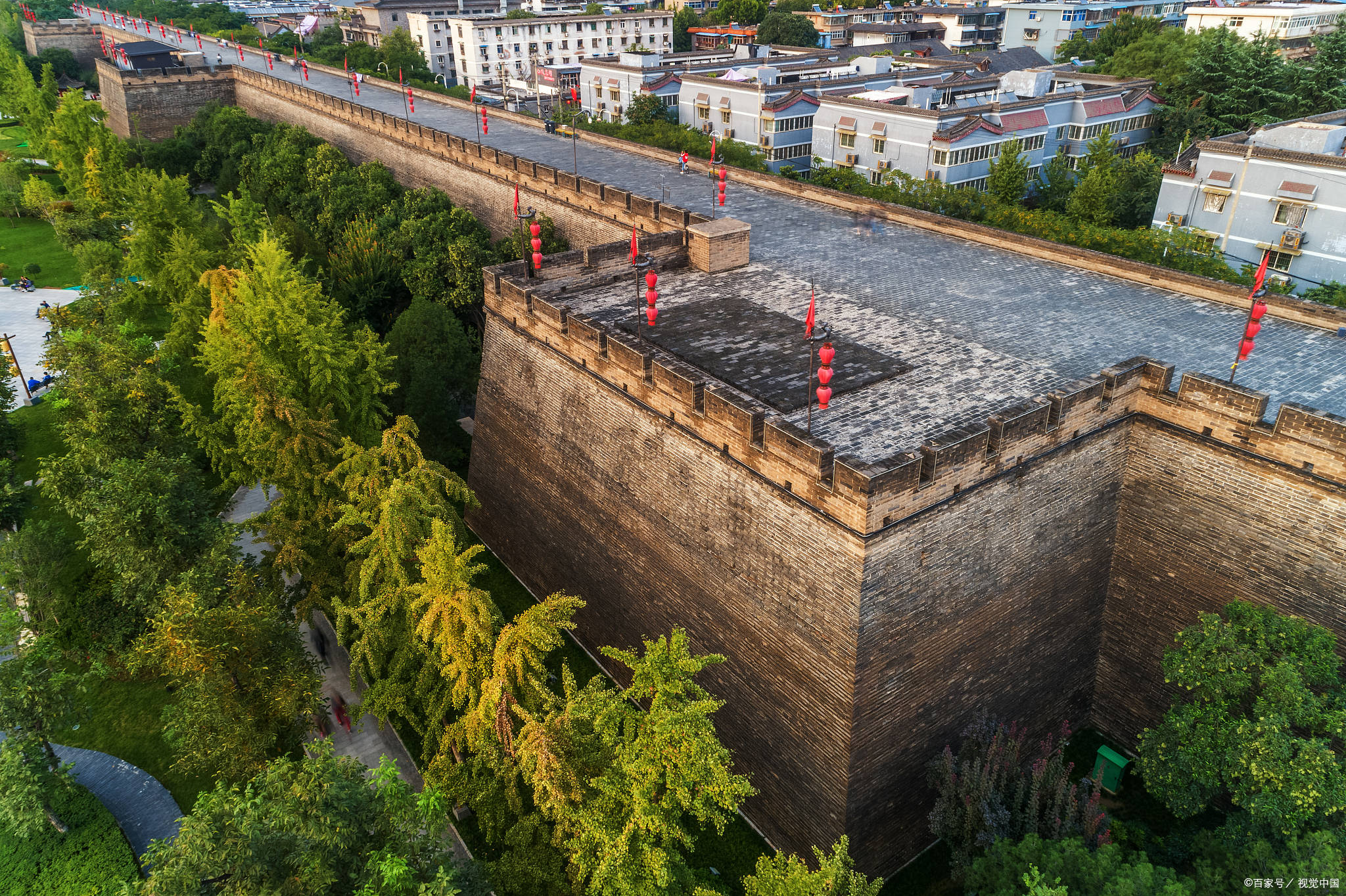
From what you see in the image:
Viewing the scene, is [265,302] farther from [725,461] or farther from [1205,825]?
[1205,825]

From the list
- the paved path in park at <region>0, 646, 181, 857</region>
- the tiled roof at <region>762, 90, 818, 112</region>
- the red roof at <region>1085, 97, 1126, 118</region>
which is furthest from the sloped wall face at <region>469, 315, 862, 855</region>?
the red roof at <region>1085, 97, 1126, 118</region>

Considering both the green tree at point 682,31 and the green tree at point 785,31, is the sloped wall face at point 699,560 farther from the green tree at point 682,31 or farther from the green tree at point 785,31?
the green tree at point 682,31

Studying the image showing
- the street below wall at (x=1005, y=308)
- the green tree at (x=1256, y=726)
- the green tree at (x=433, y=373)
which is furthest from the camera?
the green tree at (x=433, y=373)

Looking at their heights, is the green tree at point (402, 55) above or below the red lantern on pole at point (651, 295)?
above

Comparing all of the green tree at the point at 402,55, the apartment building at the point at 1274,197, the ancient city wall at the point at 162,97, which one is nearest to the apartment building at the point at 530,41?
the green tree at the point at 402,55

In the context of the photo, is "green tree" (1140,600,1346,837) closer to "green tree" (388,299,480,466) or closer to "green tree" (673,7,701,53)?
"green tree" (388,299,480,466)

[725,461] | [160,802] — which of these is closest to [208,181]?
[160,802]
